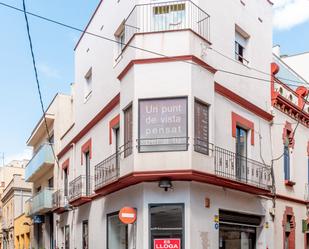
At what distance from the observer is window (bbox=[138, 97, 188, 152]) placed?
574 inches

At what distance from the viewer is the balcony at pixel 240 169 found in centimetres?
1581

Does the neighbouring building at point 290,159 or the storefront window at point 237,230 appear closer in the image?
the storefront window at point 237,230

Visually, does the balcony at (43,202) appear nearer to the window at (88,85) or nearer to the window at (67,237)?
the window at (67,237)

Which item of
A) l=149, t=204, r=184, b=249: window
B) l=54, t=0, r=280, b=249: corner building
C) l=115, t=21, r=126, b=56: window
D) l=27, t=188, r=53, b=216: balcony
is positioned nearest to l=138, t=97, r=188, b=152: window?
l=54, t=0, r=280, b=249: corner building

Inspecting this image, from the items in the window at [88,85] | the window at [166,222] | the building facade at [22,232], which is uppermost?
the window at [88,85]

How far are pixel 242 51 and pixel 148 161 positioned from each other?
21.9 ft

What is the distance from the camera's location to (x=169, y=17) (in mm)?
16125

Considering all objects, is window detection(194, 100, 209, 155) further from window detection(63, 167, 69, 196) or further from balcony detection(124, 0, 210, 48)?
window detection(63, 167, 69, 196)

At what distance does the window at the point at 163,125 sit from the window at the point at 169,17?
250cm

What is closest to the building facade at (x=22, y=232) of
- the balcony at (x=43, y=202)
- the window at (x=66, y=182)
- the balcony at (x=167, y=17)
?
the balcony at (x=43, y=202)

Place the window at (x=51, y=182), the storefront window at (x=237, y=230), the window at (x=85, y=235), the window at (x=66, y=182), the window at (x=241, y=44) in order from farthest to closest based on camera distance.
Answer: the window at (x=51, y=182) → the window at (x=66, y=182) → the window at (x=85, y=235) → the window at (x=241, y=44) → the storefront window at (x=237, y=230)

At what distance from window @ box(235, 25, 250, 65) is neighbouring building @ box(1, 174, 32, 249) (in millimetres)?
28670

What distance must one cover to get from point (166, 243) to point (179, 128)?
10.2ft

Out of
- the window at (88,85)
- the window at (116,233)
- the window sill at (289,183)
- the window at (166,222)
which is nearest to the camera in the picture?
the window at (166,222)
